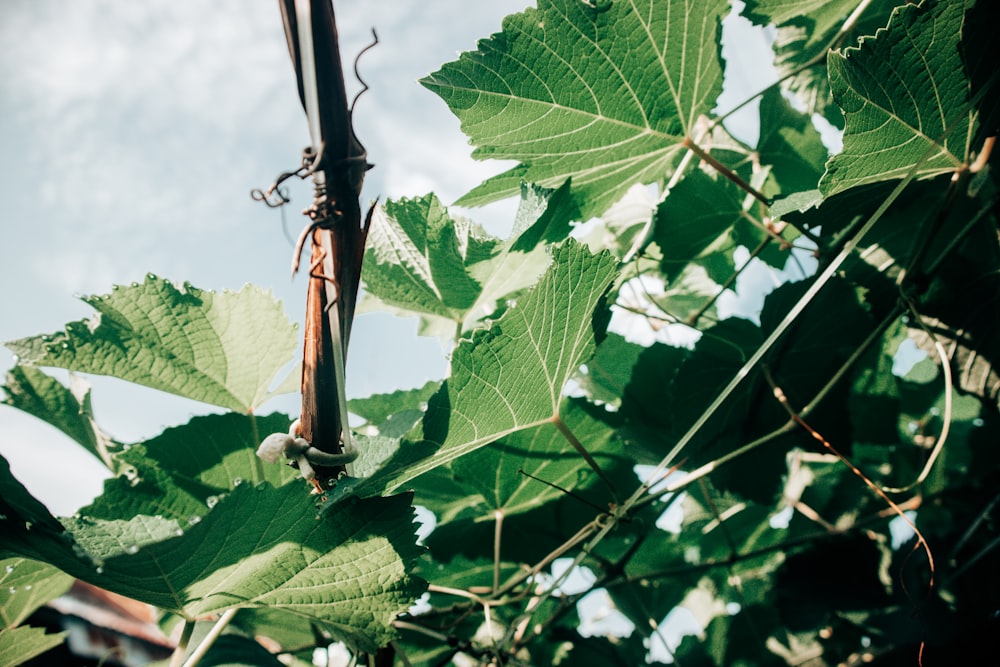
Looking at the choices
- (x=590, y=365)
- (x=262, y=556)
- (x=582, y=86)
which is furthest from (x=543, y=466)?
(x=582, y=86)

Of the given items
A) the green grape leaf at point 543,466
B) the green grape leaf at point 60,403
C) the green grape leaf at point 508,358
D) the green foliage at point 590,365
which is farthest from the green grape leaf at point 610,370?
the green grape leaf at point 60,403

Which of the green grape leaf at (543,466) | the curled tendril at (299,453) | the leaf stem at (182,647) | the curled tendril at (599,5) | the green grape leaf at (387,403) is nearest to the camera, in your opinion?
the curled tendril at (299,453)

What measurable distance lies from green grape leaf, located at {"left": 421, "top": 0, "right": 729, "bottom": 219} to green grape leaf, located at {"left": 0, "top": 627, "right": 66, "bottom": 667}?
824 mm

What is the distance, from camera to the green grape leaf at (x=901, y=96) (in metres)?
0.69

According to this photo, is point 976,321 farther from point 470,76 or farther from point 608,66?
point 470,76

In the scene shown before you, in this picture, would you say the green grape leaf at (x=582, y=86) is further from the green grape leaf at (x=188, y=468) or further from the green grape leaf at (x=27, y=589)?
the green grape leaf at (x=27, y=589)

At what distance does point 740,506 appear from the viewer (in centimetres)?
145

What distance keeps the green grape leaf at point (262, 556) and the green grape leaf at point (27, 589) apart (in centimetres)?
30

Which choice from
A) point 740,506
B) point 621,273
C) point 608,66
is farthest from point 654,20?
A: point 740,506

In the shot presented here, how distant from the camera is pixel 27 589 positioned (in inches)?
38.5

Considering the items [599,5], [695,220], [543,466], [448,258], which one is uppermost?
[599,5]

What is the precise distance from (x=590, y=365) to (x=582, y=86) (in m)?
0.50

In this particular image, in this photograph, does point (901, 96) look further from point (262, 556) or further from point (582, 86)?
point (262, 556)

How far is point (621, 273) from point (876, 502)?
857 mm
